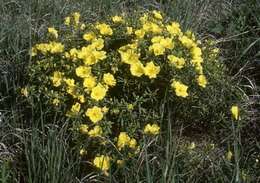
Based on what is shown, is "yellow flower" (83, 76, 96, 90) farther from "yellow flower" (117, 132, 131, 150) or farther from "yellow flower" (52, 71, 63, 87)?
"yellow flower" (117, 132, 131, 150)

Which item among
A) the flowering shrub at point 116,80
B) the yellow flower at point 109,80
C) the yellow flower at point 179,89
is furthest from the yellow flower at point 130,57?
the yellow flower at point 179,89

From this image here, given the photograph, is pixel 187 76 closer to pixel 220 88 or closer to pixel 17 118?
pixel 220 88

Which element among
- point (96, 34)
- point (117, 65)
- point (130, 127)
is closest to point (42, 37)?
point (96, 34)

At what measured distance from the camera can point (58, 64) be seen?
3.12m

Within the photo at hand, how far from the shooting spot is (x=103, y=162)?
2785mm

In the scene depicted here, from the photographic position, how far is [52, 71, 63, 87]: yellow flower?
9.84ft

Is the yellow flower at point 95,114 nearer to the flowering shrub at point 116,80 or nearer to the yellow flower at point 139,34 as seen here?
the flowering shrub at point 116,80

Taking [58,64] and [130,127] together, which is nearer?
[130,127]

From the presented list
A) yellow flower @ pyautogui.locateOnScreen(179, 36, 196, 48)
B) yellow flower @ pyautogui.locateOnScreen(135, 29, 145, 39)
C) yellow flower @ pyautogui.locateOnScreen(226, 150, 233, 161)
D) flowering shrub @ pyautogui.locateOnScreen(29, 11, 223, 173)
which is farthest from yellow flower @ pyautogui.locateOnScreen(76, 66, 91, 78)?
yellow flower @ pyautogui.locateOnScreen(226, 150, 233, 161)

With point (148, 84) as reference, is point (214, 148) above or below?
below

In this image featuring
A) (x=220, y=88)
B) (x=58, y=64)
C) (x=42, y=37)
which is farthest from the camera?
(x=42, y=37)

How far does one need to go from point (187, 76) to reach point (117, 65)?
38 centimetres

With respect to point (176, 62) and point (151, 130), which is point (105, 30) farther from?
point (151, 130)

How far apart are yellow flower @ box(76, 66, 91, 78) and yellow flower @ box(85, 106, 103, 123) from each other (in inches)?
7.7
